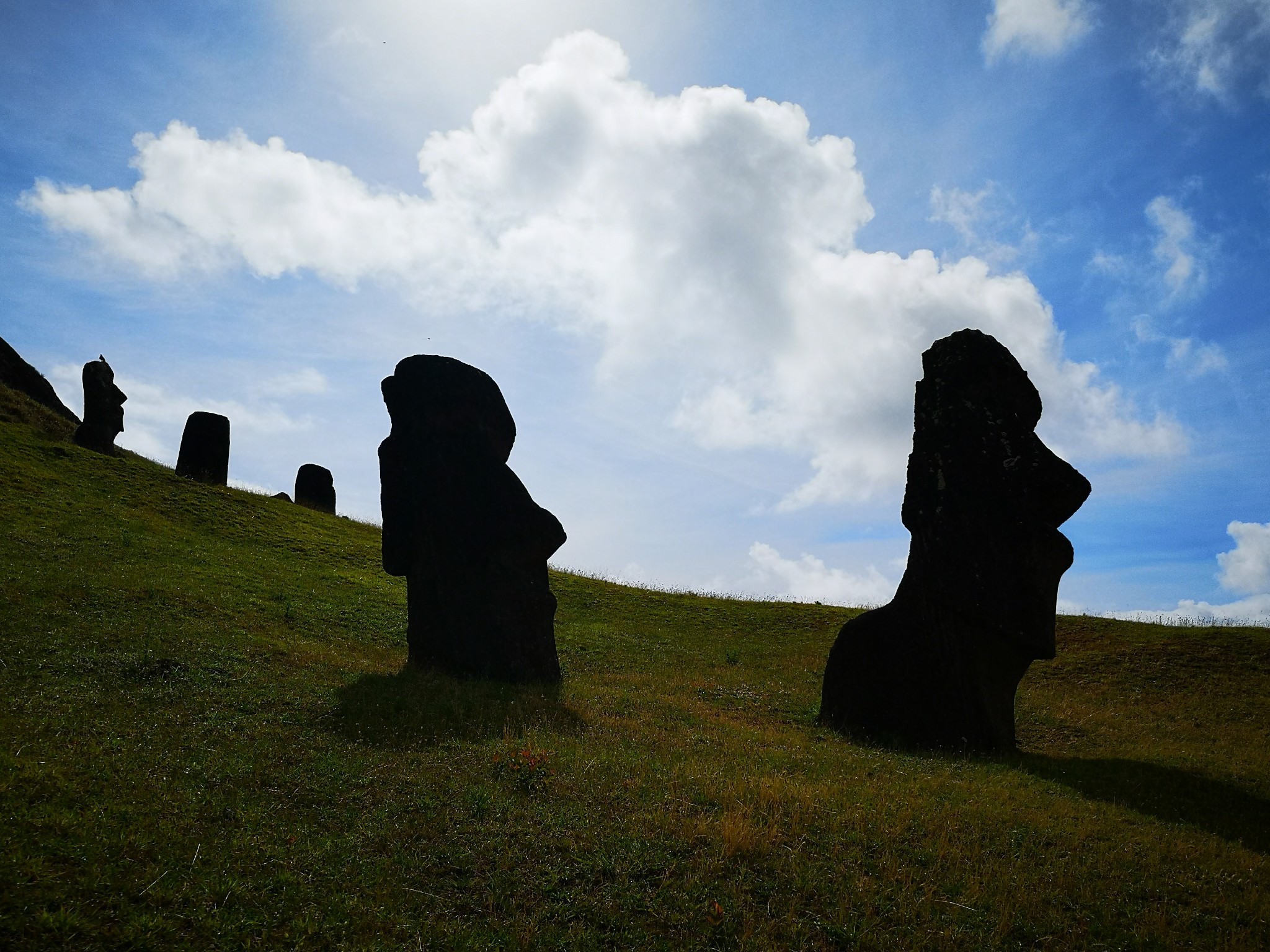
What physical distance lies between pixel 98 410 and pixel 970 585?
39.9 m

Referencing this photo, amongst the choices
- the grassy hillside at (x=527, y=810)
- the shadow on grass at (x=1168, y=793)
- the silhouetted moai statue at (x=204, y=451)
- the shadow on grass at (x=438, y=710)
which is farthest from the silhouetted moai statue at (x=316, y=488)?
the shadow on grass at (x=1168, y=793)

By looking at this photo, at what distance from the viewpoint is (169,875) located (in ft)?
22.5

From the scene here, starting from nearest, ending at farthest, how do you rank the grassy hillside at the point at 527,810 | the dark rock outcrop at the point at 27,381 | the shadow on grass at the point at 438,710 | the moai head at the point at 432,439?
the grassy hillside at the point at 527,810 < the shadow on grass at the point at 438,710 < the moai head at the point at 432,439 < the dark rock outcrop at the point at 27,381

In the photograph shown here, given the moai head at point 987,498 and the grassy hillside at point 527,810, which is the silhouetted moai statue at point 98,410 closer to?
the grassy hillside at point 527,810

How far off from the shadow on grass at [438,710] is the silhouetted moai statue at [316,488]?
31341 millimetres

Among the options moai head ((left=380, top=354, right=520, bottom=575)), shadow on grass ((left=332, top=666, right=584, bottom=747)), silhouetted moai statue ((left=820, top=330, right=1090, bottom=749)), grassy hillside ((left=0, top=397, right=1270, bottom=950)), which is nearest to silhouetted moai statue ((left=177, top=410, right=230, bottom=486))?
grassy hillside ((left=0, top=397, right=1270, bottom=950))

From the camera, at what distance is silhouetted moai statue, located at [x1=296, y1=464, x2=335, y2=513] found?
44.8 m

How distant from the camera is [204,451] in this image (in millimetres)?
38531

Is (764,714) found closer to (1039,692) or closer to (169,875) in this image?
(1039,692)

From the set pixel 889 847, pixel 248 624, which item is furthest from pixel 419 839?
pixel 248 624

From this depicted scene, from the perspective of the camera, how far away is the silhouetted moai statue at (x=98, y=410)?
37500 mm

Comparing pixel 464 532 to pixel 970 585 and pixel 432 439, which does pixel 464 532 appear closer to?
pixel 432 439

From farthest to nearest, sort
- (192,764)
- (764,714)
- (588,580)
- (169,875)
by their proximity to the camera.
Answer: (588,580) → (764,714) → (192,764) → (169,875)

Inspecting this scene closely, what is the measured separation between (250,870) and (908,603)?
13133 mm
